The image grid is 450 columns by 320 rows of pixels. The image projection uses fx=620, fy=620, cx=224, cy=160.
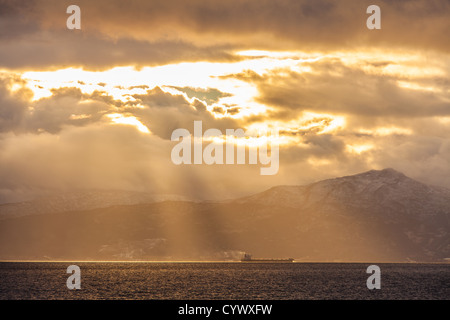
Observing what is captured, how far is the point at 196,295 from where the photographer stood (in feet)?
597

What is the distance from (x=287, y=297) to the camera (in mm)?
177500
